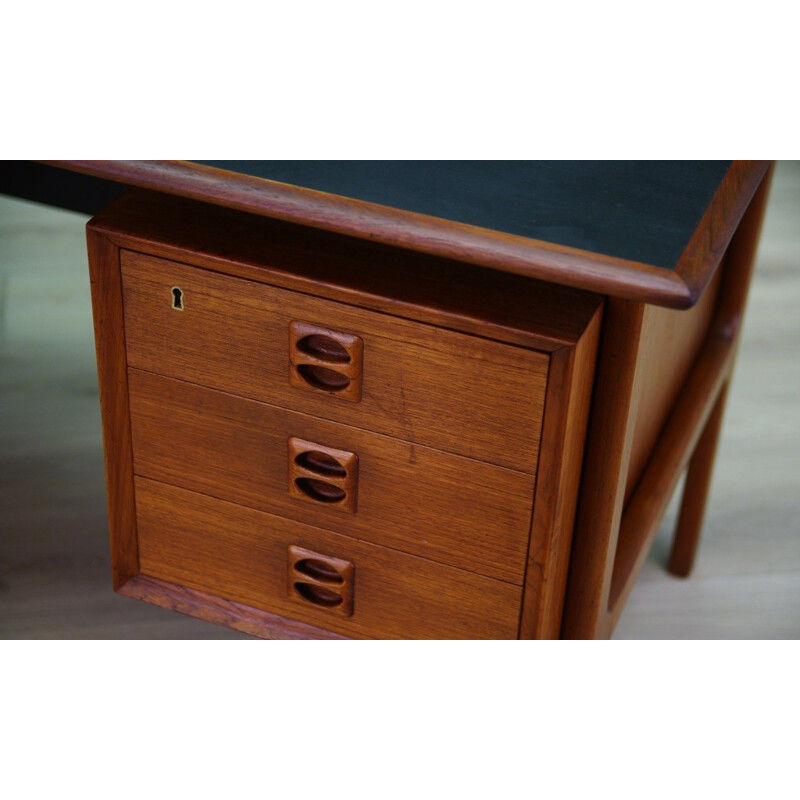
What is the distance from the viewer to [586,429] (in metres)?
1.12

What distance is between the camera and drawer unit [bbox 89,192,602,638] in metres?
1.06

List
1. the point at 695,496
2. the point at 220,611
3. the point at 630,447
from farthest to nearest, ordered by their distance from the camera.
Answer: the point at 695,496 → the point at 220,611 → the point at 630,447

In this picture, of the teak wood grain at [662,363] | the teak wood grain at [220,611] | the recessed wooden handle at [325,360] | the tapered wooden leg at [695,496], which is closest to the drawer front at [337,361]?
the recessed wooden handle at [325,360]

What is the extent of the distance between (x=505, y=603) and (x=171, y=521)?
0.33 metres

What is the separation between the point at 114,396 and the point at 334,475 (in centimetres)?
22

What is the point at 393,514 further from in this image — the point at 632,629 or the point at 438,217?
the point at 632,629

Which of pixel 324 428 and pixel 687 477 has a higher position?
pixel 324 428

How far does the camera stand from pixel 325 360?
111 centimetres

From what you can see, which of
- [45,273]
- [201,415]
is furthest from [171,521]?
[45,273]

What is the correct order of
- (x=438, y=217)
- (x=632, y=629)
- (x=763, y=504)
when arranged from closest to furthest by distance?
(x=438, y=217) < (x=632, y=629) < (x=763, y=504)

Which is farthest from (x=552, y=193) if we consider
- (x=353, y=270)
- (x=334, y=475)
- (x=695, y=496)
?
(x=695, y=496)

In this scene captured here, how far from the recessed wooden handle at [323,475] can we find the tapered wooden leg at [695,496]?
0.74m

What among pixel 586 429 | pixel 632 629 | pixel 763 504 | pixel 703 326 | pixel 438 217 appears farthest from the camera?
pixel 763 504

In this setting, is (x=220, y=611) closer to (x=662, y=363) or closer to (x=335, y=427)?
(x=335, y=427)
